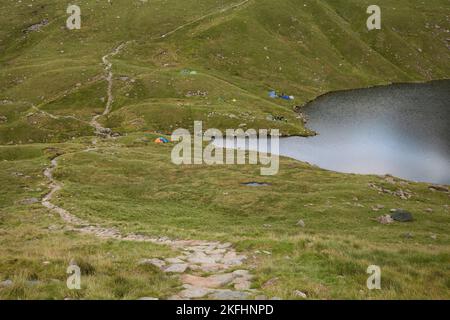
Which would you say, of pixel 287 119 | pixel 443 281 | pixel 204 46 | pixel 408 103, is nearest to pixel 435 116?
pixel 408 103

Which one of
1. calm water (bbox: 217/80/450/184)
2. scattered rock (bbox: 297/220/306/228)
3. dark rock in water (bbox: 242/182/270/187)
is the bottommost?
scattered rock (bbox: 297/220/306/228)

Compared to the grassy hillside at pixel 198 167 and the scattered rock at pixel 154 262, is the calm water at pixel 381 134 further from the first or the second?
the scattered rock at pixel 154 262

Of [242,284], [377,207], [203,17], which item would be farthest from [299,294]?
[203,17]

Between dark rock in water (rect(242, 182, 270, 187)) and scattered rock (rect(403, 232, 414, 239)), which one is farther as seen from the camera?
dark rock in water (rect(242, 182, 270, 187))

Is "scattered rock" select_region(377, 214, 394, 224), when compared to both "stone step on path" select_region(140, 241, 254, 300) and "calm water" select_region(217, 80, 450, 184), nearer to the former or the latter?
"stone step on path" select_region(140, 241, 254, 300)

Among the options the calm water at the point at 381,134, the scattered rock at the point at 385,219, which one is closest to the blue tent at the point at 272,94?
the calm water at the point at 381,134

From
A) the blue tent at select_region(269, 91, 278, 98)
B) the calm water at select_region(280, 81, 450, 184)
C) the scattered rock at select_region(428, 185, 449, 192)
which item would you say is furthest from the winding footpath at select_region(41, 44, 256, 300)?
the blue tent at select_region(269, 91, 278, 98)
